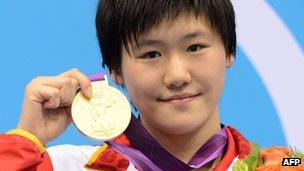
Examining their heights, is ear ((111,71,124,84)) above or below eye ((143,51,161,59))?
below

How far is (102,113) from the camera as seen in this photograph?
3.65 feet

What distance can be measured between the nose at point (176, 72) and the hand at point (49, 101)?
0.49ft

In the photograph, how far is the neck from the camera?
1.23 meters

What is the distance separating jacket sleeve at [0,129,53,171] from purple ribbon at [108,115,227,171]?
8.3 inches

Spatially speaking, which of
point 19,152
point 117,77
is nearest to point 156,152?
point 117,77

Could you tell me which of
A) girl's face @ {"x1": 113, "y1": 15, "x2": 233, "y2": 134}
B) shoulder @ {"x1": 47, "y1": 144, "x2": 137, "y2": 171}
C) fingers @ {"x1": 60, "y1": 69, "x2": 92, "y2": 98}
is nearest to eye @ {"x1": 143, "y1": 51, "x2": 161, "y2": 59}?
girl's face @ {"x1": 113, "y1": 15, "x2": 233, "y2": 134}

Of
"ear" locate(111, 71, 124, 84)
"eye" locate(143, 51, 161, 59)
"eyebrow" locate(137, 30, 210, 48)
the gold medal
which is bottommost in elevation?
the gold medal

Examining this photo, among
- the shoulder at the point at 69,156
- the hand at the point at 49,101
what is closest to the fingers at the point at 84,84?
the hand at the point at 49,101

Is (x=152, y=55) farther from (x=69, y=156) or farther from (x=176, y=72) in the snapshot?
(x=69, y=156)

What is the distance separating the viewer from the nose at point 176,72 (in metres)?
1.08

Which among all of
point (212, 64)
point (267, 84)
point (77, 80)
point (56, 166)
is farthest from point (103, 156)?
point (267, 84)

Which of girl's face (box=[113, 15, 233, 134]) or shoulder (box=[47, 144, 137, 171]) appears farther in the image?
shoulder (box=[47, 144, 137, 171])

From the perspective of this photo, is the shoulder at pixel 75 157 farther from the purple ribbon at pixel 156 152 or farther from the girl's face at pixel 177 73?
the girl's face at pixel 177 73

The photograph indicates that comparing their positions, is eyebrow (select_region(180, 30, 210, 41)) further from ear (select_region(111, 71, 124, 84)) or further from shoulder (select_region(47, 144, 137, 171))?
shoulder (select_region(47, 144, 137, 171))
